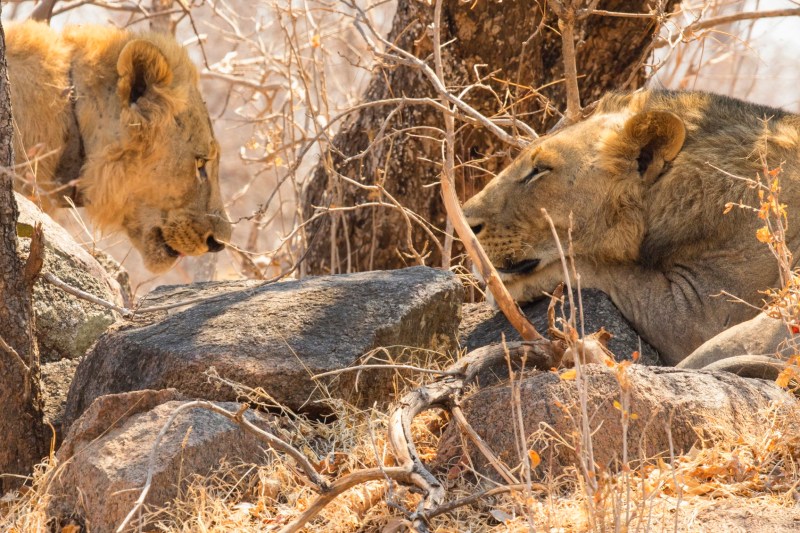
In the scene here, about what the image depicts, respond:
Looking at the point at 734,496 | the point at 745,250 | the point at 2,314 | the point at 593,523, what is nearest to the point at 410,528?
the point at 593,523

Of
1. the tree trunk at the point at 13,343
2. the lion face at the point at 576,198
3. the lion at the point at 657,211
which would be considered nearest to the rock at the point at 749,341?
the lion at the point at 657,211

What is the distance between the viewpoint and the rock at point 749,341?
3869mm

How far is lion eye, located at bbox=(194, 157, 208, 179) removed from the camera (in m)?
6.07

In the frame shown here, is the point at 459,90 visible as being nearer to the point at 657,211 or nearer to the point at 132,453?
the point at 657,211

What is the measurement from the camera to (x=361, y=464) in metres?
3.51

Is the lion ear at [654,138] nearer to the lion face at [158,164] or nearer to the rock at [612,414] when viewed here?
the rock at [612,414]

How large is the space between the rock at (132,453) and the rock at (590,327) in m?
1.32

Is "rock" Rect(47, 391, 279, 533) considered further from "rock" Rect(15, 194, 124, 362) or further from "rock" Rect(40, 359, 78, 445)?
"rock" Rect(15, 194, 124, 362)

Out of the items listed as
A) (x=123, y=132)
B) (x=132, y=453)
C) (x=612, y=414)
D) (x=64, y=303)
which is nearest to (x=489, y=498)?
(x=612, y=414)

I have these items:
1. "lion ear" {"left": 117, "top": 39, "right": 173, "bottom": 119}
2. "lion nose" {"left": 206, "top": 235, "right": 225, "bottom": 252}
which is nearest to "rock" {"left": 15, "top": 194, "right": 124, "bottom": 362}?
"lion ear" {"left": 117, "top": 39, "right": 173, "bottom": 119}

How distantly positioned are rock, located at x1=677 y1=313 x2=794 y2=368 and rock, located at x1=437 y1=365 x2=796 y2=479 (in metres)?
0.39

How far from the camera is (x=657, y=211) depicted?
4.28 m

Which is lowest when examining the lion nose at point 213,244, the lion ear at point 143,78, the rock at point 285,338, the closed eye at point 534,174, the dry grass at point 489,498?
the dry grass at point 489,498

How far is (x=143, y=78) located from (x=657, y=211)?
294 centimetres
